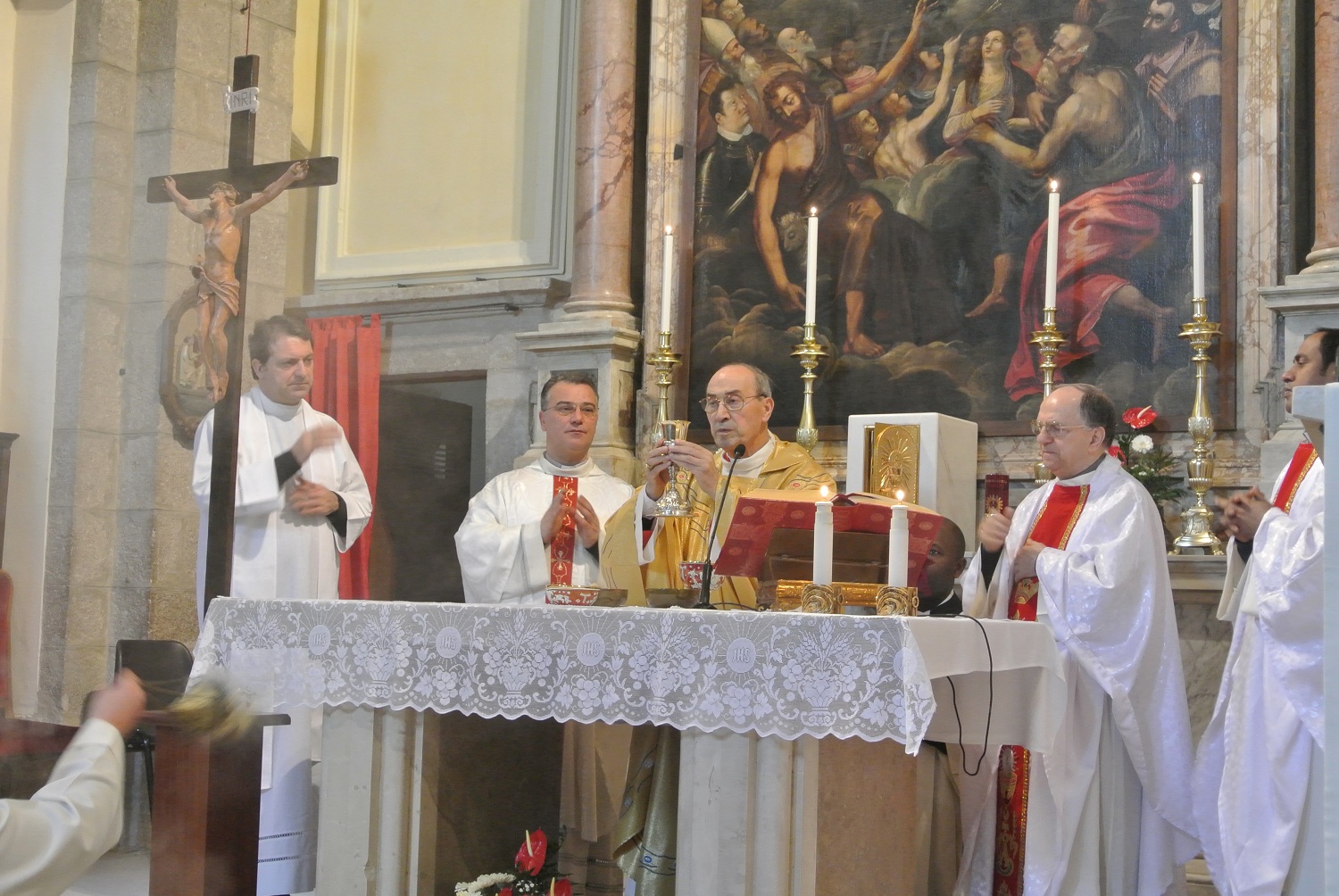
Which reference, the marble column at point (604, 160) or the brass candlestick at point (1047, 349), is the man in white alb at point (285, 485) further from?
the brass candlestick at point (1047, 349)

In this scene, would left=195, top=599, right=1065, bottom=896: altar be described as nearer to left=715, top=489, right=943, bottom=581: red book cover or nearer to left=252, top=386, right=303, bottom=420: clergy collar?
left=715, top=489, right=943, bottom=581: red book cover

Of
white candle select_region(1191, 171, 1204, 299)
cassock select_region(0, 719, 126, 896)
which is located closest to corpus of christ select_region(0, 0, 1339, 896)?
cassock select_region(0, 719, 126, 896)

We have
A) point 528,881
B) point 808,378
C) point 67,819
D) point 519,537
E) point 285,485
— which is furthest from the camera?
point 808,378

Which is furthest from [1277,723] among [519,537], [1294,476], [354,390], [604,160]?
[354,390]

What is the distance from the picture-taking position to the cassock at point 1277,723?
4.17 meters

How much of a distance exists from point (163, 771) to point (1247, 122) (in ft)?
13.8

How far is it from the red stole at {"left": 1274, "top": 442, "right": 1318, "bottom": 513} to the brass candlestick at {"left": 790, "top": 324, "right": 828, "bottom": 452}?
1838 millimetres

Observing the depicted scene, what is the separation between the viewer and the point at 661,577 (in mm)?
4684

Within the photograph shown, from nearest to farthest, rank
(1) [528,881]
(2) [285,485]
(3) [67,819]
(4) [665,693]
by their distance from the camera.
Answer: (3) [67,819], (4) [665,693], (1) [528,881], (2) [285,485]

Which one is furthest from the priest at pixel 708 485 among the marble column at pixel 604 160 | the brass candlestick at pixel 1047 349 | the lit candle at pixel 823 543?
the marble column at pixel 604 160

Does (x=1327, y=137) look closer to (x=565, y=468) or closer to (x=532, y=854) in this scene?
(x=565, y=468)

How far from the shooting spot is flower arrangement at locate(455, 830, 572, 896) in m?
3.83

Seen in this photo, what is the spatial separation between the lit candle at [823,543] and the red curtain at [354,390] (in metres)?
3.78

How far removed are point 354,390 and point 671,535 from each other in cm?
287
